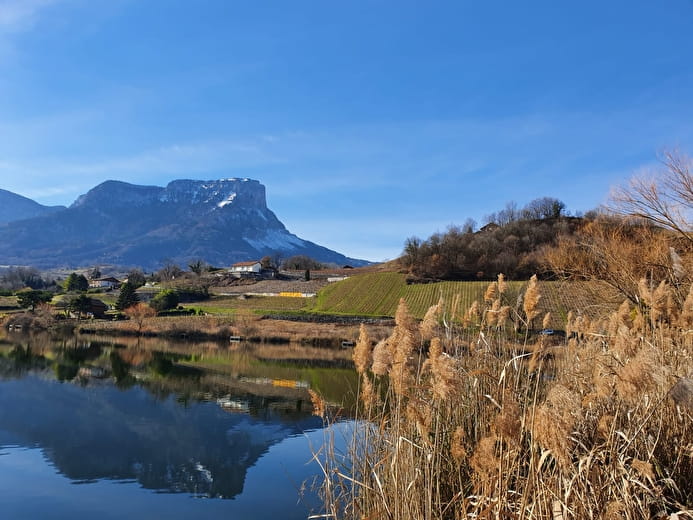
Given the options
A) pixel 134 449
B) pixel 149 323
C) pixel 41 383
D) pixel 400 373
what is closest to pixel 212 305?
pixel 149 323

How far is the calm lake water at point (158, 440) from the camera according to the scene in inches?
429

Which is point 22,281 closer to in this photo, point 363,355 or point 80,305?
point 80,305

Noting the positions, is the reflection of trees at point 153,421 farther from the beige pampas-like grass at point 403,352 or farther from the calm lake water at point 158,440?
the beige pampas-like grass at point 403,352

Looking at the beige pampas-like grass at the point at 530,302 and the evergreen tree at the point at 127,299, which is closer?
the beige pampas-like grass at the point at 530,302

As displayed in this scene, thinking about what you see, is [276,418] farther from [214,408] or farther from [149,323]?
[149,323]

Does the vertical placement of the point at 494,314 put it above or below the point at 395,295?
above

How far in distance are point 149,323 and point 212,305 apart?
15.3 metres

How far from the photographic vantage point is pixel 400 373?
3988 millimetres

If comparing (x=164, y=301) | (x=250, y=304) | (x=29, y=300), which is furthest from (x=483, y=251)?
(x=29, y=300)

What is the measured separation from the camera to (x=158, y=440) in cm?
1554

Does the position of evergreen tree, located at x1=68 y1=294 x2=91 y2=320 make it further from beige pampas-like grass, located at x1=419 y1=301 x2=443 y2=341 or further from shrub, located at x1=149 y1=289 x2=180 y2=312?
beige pampas-like grass, located at x1=419 y1=301 x2=443 y2=341

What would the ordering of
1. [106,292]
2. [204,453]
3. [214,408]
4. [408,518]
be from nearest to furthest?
[408,518] < [204,453] < [214,408] < [106,292]

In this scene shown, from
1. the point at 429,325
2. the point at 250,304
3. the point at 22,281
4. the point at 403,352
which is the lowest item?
the point at 250,304

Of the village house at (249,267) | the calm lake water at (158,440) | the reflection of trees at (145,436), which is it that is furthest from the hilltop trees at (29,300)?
the village house at (249,267)
